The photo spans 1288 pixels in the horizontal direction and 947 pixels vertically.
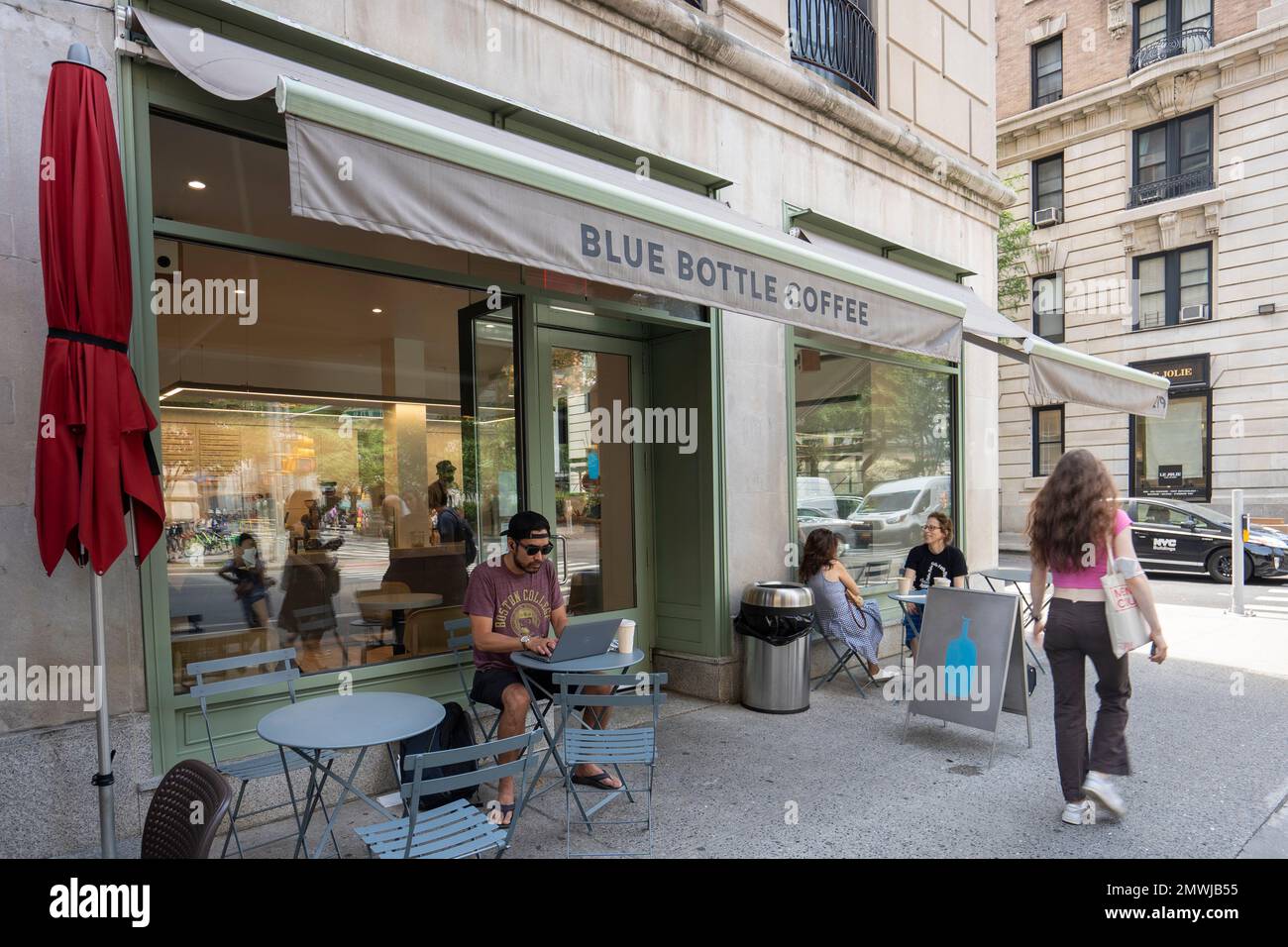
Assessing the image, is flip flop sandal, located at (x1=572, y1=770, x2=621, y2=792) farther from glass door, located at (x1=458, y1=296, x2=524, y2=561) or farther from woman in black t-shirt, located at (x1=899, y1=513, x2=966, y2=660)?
woman in black t-shirt, located at (x1=899, y1=513, x2=966, y2=660)

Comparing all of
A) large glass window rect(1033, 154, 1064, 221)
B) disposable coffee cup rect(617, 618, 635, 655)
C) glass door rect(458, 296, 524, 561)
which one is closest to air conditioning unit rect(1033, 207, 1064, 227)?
large glass window rect(1033, 154, 1064, 221)

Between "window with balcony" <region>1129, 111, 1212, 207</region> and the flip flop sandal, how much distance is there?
2218 centimetres

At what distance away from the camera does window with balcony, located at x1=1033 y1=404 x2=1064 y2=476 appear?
22047mm

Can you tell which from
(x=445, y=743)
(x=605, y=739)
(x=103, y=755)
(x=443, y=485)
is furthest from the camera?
(x=443, y=485)

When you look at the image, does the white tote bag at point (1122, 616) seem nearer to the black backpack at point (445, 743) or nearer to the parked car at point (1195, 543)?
the black backpack at point (445, 743)

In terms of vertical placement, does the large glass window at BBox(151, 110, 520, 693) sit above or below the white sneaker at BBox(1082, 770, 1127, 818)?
above

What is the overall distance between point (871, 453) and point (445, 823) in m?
6.44

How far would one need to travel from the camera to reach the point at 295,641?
4.90 meters

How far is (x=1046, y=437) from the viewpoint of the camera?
882 inches

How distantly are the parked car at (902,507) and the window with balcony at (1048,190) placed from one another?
1693 cm

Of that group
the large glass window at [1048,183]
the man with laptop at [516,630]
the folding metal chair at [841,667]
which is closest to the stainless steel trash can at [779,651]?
the folding metal chair at [841,667]

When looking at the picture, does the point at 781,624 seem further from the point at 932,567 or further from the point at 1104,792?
the point at 1104,792

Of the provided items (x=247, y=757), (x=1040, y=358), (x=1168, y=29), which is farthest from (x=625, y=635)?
(x=1168, y=29)

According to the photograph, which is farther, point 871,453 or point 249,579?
point 871,453
